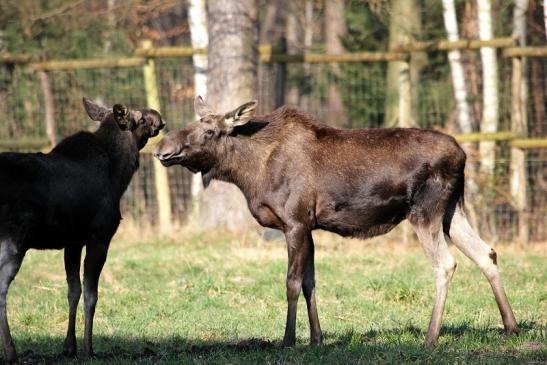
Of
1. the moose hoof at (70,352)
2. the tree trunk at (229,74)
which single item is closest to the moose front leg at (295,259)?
the moose hoof at (70,352)

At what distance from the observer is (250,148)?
8672 mm

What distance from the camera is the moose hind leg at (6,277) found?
7.41m

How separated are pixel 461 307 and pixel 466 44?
6.24 meters

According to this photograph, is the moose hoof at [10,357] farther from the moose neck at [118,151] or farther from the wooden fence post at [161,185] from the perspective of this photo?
the wooden fence post at [161,185]

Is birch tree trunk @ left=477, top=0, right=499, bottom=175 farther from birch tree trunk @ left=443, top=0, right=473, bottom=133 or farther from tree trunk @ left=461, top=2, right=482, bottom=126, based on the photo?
tree trunk @ left=461, top=2, right=482, bottom=126

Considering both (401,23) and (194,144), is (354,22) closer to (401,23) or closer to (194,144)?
(401,23)

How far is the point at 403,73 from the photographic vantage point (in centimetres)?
1519

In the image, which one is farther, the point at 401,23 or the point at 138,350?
the point at 401,23

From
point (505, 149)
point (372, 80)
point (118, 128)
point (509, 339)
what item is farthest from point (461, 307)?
point (372, 80)

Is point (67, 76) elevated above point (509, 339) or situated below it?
above

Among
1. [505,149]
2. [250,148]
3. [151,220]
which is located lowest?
[151,220]

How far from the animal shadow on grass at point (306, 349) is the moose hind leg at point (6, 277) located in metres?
0.29

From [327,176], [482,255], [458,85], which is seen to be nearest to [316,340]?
[327,176]

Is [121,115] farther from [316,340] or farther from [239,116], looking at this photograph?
[316,340]
